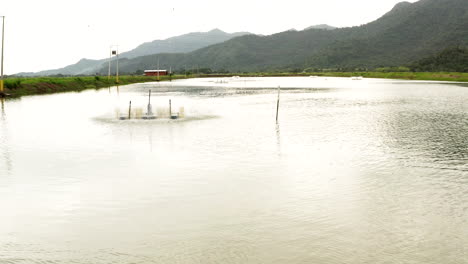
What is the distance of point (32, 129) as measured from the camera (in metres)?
45.7

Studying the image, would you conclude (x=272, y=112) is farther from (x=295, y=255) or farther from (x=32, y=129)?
(x=295, y=255)

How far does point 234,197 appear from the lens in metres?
20.5

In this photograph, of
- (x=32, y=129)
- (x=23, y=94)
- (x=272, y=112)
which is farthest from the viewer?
(x=23, y=94)

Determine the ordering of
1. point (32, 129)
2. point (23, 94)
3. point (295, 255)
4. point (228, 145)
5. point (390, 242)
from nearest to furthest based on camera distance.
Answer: point (295, 255) → point (390, 242) → point (228, 145) → point (32, 129) → point (23, 94)

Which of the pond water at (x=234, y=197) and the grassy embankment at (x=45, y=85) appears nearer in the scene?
the pond water at (x=234, y=197)

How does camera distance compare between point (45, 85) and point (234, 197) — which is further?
point (45, 85)

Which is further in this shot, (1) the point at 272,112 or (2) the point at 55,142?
(1) the point at 272,112

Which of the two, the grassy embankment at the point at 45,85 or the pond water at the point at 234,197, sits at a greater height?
the grassy embankment at the point at 45,85

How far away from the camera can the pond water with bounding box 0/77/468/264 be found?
47.0 feet

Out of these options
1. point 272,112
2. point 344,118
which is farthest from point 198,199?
point 272,112

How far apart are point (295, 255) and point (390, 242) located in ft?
11.6

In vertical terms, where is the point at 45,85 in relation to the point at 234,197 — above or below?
above

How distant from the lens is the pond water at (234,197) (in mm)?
14336

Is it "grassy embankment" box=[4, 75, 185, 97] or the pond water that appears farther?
"grassy embankment" box=[4, 75, 185, 97]
